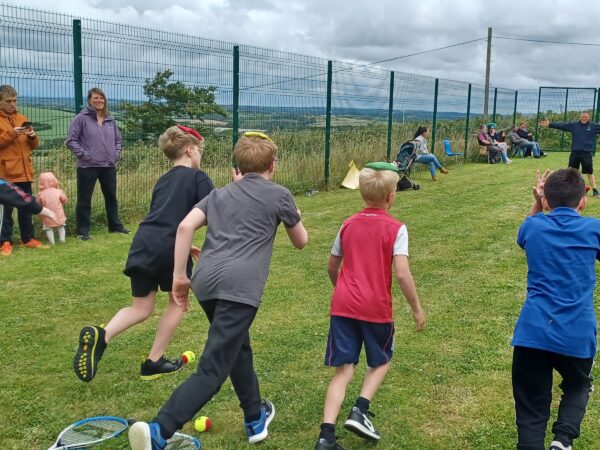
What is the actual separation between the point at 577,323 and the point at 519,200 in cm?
966

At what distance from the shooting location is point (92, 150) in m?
8.33

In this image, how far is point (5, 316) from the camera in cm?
540

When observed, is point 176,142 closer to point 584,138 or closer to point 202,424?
point 202,424

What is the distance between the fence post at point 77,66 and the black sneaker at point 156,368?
5468 millimetres

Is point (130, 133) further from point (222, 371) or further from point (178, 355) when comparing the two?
point (222, 371)

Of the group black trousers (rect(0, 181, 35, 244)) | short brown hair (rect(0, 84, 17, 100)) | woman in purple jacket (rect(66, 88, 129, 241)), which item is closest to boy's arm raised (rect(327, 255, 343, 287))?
black trousers (rect(0, 181, 35, 244))

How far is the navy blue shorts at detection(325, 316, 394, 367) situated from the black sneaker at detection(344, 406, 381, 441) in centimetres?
27

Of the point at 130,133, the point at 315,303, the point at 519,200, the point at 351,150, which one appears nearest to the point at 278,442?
the point at 315,303

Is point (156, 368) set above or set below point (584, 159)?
below

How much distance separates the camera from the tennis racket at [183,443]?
3.29 m

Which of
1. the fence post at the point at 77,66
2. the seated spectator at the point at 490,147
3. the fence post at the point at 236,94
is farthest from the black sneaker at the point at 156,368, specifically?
the seated spectator at the point at 490,147

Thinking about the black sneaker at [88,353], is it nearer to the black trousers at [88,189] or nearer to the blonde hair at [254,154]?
the blonde hair at [254,154]

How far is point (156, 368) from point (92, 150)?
495 cm

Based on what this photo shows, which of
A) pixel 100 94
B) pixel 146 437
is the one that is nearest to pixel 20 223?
pixel 100 94
